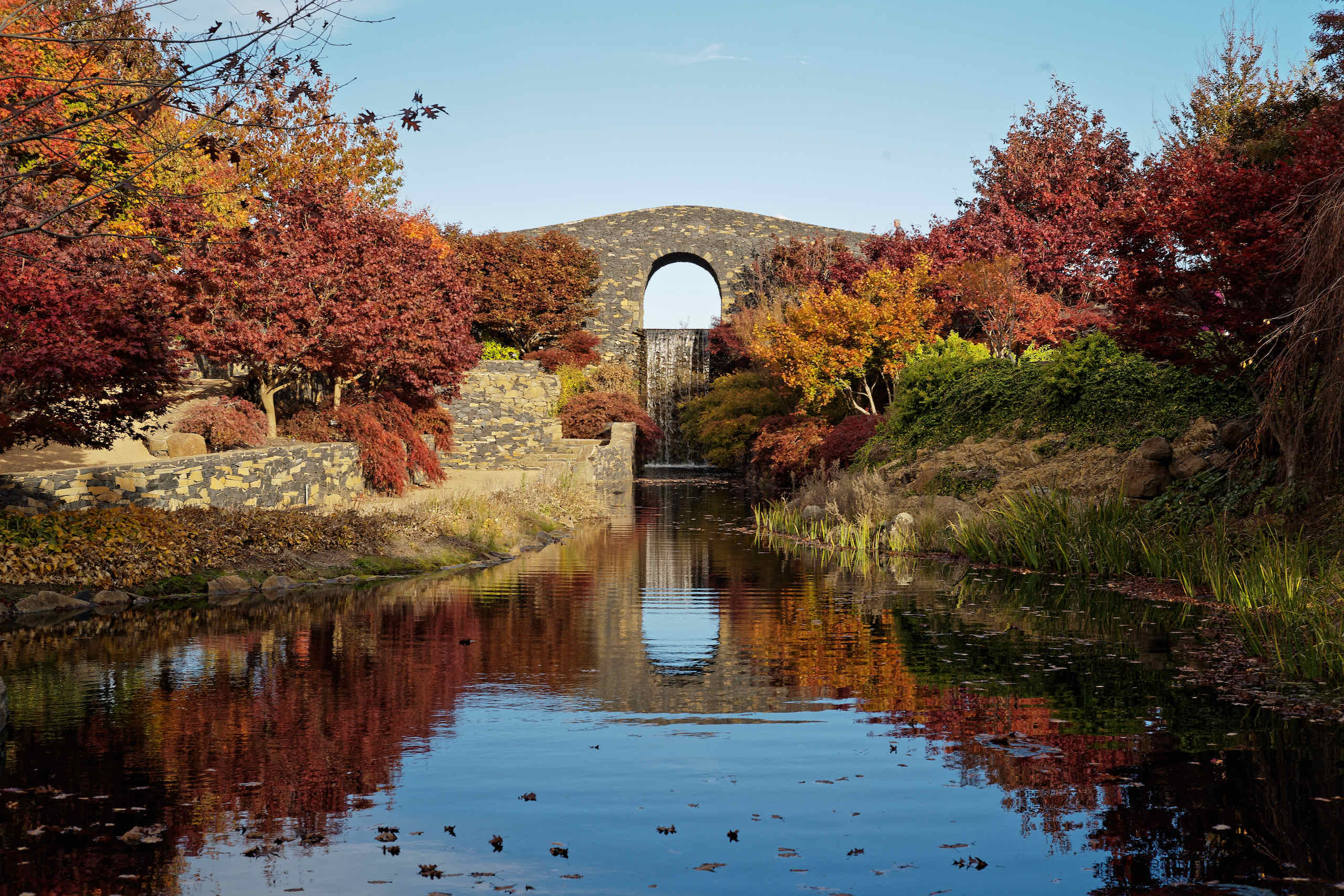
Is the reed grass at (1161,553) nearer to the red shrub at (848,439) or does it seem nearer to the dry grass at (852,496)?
the dry grass at (852,496)

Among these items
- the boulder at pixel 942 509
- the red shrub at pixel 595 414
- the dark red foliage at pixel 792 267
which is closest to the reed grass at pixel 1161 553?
the boulder at pixel 942 509

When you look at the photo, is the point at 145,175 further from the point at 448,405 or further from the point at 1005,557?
the point at 1005,557

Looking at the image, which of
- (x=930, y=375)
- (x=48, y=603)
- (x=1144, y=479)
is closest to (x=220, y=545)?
(x=48, y=603)

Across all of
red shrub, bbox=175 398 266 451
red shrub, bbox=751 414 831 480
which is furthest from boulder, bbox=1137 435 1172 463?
red shrub, bbox=175 398 266 451

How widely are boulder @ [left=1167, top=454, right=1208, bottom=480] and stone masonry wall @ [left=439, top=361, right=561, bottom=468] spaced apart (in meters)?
17.4

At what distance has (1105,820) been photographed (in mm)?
4559

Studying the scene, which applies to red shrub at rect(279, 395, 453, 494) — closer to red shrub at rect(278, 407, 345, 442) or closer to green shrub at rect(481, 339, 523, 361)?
red shrub at rect(278, 407, 345, 442)

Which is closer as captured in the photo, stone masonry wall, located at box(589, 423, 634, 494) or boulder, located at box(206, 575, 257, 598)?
boulder, located at box(206, 575, 257, 598)

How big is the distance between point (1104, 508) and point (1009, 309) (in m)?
13.0

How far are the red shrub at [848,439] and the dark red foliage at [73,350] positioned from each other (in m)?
13.3

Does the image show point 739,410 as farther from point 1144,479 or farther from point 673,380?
point 1144,479

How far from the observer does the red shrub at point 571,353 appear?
38.5 metres

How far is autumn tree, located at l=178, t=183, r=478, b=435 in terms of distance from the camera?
17.0 m

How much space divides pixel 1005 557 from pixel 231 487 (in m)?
10.3
